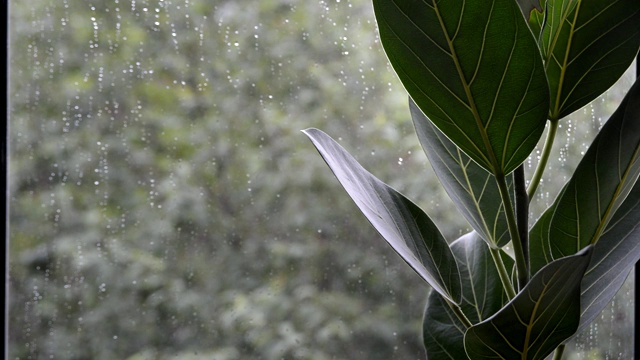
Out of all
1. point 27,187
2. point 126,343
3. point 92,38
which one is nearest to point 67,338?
point 126,343

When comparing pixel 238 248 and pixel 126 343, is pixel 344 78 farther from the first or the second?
pixel 126 343

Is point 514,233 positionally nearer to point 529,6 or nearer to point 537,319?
point 537,319

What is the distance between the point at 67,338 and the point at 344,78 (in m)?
0.55

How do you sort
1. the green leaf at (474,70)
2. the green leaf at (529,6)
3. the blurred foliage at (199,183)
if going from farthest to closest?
the blurred foliage at (199,183) < the green leaf at (529,6) < the green leaf at (474,70)

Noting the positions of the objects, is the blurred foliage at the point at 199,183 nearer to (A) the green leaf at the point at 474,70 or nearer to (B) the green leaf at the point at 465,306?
(B) the green leaf at the point at 465,306

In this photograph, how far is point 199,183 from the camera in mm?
939

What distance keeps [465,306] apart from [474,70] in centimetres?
32

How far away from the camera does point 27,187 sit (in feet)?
3.01

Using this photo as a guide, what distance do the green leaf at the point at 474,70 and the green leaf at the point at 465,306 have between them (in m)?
0.21

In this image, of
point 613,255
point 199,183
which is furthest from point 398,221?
point 199,183

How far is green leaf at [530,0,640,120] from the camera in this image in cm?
58

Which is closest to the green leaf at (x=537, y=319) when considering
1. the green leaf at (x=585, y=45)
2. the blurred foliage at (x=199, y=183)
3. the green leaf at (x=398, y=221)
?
the green leaf at (x=398, y=221)

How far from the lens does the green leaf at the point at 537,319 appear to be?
1.72ft

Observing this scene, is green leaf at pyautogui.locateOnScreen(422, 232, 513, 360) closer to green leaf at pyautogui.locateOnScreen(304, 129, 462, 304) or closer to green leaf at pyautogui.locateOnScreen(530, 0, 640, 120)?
green leaf at pyautogui.locateOnScreen(304, 129, 462, 304)
